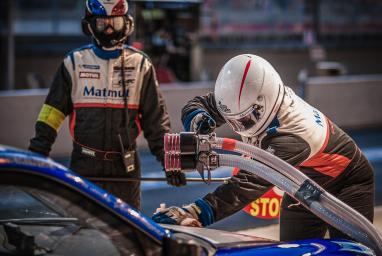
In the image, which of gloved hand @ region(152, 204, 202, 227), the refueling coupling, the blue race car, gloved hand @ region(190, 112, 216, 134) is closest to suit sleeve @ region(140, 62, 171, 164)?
gloved hand @ region(190, 112, 216, 134)

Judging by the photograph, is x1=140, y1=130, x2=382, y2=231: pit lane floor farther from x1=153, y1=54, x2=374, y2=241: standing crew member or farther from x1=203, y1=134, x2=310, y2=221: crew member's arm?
x1=203, y1=134, x2=310, y2=221: crew member's arm

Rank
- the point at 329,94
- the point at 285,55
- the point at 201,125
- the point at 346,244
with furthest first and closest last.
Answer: the point at 285,55, the point at 329,94, the point at 201,125, the point at 346,244

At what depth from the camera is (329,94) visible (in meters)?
15.9

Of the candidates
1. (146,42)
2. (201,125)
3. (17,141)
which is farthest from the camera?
(146,42)

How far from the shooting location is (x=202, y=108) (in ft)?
16.8

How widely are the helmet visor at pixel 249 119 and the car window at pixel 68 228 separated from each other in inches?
55.5

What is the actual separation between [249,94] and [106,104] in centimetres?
153

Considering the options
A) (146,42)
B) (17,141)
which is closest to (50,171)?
(17,141)

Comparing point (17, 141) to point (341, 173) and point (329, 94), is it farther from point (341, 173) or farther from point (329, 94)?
point (341, 173)

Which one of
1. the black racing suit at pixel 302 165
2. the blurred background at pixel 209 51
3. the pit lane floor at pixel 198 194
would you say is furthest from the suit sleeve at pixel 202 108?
the blurred background at pixel 209 51

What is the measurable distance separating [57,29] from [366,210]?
62.7ft

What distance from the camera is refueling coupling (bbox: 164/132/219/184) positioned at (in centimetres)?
416

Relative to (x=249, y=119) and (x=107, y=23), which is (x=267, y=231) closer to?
(x=107, y=23)

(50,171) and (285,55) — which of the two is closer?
(50,171)
